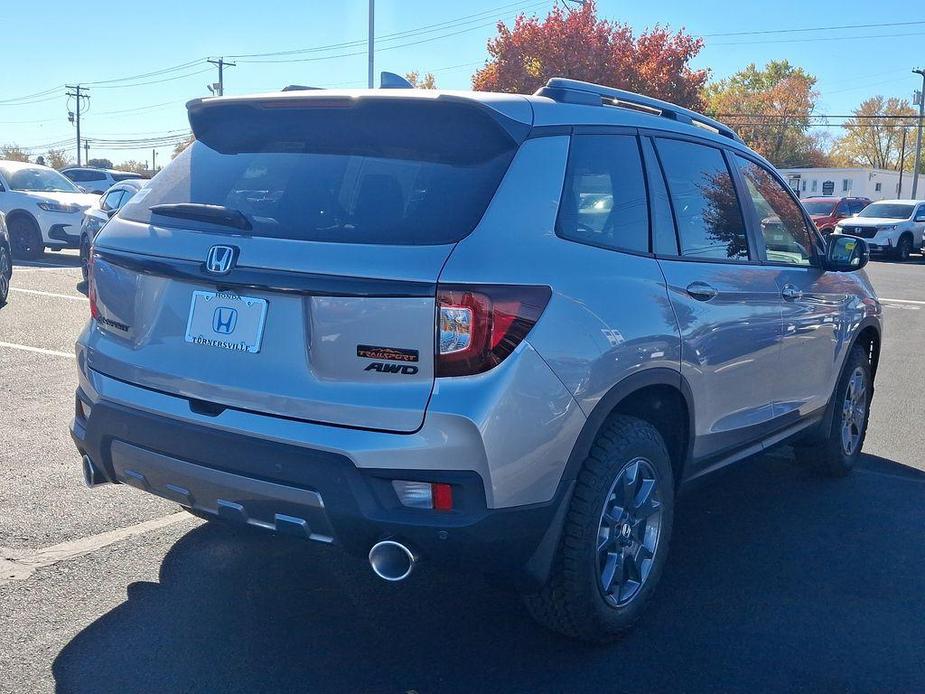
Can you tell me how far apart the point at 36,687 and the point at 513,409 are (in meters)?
1.70

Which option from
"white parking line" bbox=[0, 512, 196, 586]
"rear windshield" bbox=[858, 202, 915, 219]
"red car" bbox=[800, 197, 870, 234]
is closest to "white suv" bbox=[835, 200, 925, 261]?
"rear windshield" bbox=[858, 202, 915, 219]

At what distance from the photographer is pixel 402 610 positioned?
3807 mm

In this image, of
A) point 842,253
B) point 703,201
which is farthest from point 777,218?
point 703,201

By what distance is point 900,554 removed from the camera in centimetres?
462

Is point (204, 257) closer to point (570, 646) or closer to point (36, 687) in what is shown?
point (36, 687)

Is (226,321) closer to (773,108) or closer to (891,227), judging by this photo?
(891,227)

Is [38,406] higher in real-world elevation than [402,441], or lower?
lower

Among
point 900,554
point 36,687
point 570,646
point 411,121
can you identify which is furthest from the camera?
point 900,554

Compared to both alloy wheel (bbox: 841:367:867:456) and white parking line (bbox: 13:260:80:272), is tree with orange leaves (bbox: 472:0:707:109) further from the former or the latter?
alloy wheel (bbox: 841:367:867:456)

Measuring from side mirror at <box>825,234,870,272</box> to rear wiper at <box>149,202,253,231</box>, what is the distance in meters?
3.18

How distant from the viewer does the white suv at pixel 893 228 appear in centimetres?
2806

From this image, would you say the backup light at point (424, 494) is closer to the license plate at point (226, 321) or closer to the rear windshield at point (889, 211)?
the license plate at point (226, 321)

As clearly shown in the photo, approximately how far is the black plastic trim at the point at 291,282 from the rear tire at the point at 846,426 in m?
3.41

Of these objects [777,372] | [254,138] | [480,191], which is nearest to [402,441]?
[480,191]
